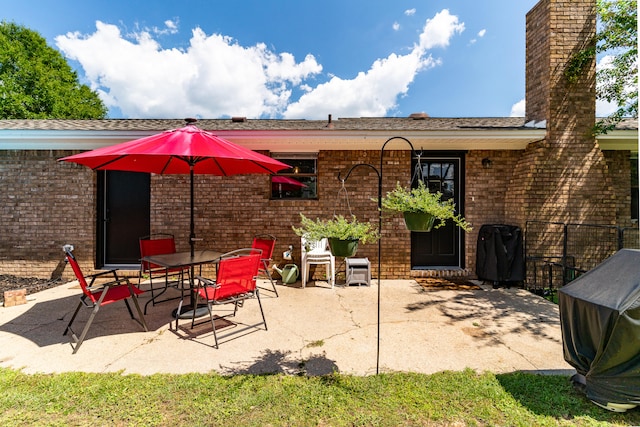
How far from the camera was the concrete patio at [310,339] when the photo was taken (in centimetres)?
283

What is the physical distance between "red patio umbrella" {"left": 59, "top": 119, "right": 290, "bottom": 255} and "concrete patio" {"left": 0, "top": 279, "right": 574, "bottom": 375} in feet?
7.03

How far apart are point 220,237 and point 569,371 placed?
5.86 meters

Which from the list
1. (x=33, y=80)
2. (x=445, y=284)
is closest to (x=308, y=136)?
(x=445, y=284)

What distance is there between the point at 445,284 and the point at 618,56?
18.0 feet

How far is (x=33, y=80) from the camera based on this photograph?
21141 mm

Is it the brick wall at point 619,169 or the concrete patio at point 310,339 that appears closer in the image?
the concrete patio at point 310,339

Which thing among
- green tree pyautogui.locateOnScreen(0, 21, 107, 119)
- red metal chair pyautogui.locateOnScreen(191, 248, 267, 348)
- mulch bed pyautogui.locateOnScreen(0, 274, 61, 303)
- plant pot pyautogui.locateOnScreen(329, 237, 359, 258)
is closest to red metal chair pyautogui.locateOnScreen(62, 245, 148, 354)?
red metal chair pyautogui.locateOnScreen(191, 248, 267, 348)

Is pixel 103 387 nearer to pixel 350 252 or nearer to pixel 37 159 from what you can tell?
pixel 350 252

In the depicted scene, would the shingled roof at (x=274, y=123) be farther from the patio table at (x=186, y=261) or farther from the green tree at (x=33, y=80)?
the green tree at (x=33, y=80)

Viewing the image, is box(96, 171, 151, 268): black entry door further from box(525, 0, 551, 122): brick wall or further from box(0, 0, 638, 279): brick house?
box(525, 0, 551, 122): brick wall

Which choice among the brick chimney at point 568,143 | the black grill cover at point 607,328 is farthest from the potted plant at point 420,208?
the brick chimney at point 568,143

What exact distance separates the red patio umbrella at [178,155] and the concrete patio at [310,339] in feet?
7.03

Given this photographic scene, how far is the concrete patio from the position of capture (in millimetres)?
2828

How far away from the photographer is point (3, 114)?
64.3 feet
